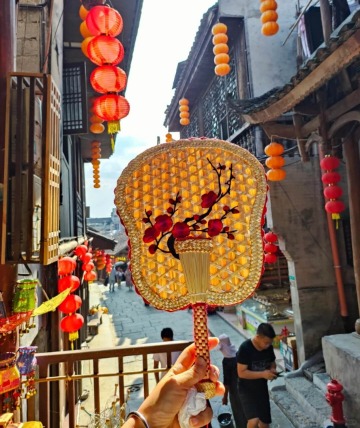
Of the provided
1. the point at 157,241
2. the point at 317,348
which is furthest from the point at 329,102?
the point at 157,241

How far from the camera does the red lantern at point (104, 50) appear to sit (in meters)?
4.43

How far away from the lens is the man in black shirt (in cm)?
441

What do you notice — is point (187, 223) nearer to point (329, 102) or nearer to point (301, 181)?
point (329, 102)

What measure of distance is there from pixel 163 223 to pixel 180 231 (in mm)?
113

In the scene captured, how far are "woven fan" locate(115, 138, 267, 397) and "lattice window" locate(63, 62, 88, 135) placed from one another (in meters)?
6.77

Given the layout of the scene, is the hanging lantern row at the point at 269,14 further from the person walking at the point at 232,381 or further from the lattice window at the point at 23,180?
the person walking at the point at 232,381

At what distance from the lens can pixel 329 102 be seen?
20.6ft

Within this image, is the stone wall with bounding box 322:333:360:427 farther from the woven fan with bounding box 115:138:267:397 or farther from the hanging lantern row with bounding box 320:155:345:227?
the woven fan with bounding box 115:138:267:397

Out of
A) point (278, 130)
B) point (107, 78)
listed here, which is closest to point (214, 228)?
point (107, 78)

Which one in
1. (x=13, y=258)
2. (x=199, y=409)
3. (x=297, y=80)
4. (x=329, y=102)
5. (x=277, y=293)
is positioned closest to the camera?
(x=199, y=409)

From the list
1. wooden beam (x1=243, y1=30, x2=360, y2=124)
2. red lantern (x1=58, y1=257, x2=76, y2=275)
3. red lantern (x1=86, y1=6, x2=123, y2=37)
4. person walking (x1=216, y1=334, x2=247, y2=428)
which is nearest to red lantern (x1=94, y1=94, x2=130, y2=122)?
red lantern (x1=86, y1=6, x2=123, y2=37)

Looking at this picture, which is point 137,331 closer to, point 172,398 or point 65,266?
point 65,266

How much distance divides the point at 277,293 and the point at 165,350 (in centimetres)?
874

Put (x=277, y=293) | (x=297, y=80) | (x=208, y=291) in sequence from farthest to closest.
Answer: (x=277, y=293), (x=297, y=80), (x=208, y=291)
